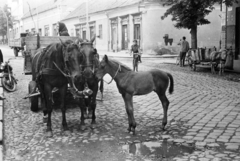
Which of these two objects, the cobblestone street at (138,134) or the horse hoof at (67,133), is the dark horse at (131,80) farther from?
the horse hoof at (67,133)

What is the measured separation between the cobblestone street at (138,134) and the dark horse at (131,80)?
63cm

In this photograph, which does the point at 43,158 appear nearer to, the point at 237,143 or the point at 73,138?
the point at 73,138

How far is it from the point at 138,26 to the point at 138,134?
1093 inches

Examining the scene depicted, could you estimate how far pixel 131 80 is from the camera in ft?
19.7

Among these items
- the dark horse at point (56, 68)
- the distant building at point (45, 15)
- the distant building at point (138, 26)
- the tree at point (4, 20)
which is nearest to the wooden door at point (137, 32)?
the distant building at point (138, 26)

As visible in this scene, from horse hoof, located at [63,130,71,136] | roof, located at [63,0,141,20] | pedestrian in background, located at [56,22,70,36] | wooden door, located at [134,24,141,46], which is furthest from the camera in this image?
roof, located at [63,0,141,20]

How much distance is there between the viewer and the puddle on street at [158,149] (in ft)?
16.3

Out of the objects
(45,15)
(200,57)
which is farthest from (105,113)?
(45,15)

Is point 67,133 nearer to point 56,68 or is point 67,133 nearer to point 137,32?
point 56,68

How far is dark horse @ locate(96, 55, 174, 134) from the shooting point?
19.6 feet

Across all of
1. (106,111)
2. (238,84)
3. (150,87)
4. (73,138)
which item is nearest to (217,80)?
(238,84)

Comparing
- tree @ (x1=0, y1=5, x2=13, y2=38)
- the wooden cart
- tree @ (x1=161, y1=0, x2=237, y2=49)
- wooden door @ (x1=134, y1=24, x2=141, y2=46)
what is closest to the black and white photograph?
the wooden cart

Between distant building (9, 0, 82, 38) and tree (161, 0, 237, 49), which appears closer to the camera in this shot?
tree (161, 0, 237, 49)

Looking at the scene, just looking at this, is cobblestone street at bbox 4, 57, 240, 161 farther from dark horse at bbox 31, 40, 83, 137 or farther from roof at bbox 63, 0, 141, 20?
roof at bbox 63, 0, 141, 20
